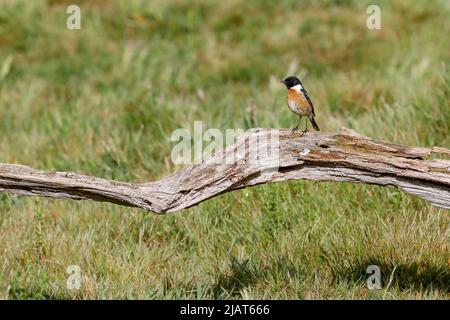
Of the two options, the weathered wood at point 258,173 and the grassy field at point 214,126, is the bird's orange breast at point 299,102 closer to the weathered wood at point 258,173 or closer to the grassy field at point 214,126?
the weathered wood at point 258,173

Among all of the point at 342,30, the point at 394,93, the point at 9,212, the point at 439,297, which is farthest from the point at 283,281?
the point at 342,30

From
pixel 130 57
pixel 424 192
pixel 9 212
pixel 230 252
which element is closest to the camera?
pixel 424 192

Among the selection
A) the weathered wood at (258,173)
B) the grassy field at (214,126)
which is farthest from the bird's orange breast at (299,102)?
the grassy field at (214,126)

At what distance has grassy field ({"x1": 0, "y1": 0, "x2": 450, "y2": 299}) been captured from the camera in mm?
5219

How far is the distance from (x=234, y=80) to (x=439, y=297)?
6.67 m

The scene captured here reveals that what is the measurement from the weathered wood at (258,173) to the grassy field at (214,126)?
0.57m

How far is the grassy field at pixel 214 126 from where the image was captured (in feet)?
17.1

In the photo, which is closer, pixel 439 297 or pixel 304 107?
pixel 439 297

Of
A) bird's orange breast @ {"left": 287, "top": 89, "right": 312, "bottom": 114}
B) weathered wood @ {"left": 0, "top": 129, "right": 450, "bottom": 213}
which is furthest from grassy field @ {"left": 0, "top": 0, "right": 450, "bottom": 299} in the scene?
bird's orange breast @ {"left": 287, "top": 89, "right": 312, "bottom": 114}

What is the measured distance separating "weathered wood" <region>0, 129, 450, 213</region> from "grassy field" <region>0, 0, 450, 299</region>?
57 centimetres

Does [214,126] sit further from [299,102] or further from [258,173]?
[258,173]

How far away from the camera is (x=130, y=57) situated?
11008mm

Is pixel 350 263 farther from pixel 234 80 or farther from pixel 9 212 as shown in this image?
pixel 234 80

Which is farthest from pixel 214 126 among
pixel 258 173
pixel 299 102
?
pixel 258 173
